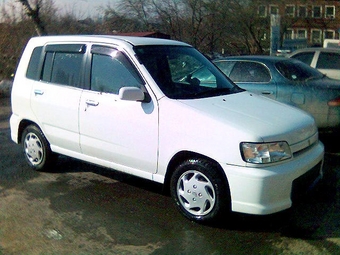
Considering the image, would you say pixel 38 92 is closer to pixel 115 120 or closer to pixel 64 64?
pixel 64 64

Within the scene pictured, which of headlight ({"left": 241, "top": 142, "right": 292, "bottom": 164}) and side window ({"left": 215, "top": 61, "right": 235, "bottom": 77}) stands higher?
side window ({"left": 215, "top": 61, "right": 235, "bottom": 77})

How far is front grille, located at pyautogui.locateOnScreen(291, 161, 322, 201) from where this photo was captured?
4.17 metres

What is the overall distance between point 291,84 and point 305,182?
3.24 m

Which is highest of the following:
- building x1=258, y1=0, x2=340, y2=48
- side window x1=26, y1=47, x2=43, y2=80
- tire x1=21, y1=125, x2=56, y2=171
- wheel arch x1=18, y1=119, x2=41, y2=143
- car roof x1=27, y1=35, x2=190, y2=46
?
building x1=258, y1=0, x2=340, y2=48

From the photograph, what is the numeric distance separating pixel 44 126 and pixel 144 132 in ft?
5.98

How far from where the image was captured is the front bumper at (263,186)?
3.91 metres

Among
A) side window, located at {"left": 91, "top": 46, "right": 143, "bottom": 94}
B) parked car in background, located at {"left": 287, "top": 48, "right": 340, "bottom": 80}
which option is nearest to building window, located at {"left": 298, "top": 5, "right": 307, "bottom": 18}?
parked car in background, located at {"left": 287, "top": 48, "right": 340, "bottom": 80}

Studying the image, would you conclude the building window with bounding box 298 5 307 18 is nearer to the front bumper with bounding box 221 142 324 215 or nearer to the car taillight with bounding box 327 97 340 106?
the car taillight with bounding box 327 97 340 106

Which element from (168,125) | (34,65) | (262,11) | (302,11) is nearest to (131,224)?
(168,125)

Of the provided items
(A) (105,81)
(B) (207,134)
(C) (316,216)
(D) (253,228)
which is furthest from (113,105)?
(C) (316,216)

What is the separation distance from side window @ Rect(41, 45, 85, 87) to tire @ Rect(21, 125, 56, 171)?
76cm

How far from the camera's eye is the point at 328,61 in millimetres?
10344

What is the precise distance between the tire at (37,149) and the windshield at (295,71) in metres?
4.00

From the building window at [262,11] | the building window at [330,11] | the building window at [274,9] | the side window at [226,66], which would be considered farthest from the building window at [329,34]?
the side window at [226,66]
